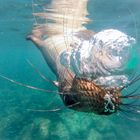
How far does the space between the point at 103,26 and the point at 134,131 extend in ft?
34.5

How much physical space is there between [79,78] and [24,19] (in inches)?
751

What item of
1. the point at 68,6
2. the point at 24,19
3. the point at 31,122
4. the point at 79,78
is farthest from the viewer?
the point at 24,19

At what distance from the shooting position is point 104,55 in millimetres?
6145

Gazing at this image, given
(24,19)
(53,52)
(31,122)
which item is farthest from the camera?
(24,19)

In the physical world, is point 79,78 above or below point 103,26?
below

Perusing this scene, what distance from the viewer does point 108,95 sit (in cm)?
356

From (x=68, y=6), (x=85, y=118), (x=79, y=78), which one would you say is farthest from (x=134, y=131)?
(x=79, y=78)

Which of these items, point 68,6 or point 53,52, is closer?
point 53,52

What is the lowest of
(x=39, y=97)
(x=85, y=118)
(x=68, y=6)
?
(x=85, y=118)

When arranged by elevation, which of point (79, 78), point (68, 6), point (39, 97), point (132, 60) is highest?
point (68, 6)

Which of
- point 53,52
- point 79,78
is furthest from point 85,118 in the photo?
point 79,78

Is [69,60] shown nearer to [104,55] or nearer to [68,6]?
[104,55]

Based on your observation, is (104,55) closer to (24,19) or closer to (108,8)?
(108,8)

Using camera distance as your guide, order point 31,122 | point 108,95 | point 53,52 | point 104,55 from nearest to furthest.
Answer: point 108,95
point 104,55
point 53,52
point 31,122
